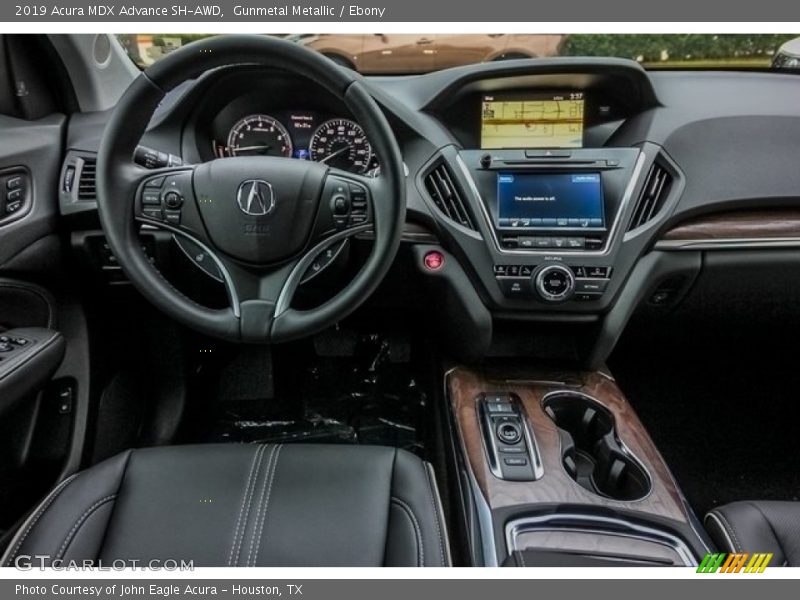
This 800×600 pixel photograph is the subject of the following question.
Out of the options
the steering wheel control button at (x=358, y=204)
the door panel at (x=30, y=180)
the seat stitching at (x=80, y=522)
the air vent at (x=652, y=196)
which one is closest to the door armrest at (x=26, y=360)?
the door panel at (x=30, y=180)

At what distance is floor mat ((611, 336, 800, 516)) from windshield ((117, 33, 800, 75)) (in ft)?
2.80

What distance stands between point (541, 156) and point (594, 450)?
2.31 ft

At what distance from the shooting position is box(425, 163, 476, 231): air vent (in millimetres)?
1543

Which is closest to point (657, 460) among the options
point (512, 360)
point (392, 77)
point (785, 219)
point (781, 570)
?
point (781, 570)

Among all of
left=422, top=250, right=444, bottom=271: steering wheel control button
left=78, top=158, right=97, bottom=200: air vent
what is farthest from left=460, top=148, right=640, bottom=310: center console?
left=78, top=158, right=97, bottom=200: air vent

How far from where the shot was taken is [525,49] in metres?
1.53

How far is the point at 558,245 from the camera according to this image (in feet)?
4.99

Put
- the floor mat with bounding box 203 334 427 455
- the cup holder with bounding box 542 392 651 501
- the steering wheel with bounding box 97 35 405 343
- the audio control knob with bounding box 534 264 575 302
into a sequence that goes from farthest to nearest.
Answer: the floor mat with bounding box 203 334 427 455
the audio control knob with bounding box 534 264 575 302
the cup holder with bounding box 542 392 651 501
the steering wheel with bounding box 97 35 405 343

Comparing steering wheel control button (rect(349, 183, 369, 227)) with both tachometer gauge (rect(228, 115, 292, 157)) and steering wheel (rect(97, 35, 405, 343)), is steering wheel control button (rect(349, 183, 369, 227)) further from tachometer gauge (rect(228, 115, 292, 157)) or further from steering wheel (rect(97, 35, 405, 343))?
tachometer gauge (rect(228, 115, 292, 157))

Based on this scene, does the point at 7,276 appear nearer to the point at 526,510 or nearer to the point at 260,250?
the point at 260,250

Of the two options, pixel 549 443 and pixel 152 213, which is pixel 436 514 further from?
pixel 152 213

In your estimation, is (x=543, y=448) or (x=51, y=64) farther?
(x=51, y=64)

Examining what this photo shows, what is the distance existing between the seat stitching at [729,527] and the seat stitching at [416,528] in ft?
1.79

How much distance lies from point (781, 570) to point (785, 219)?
86cm
